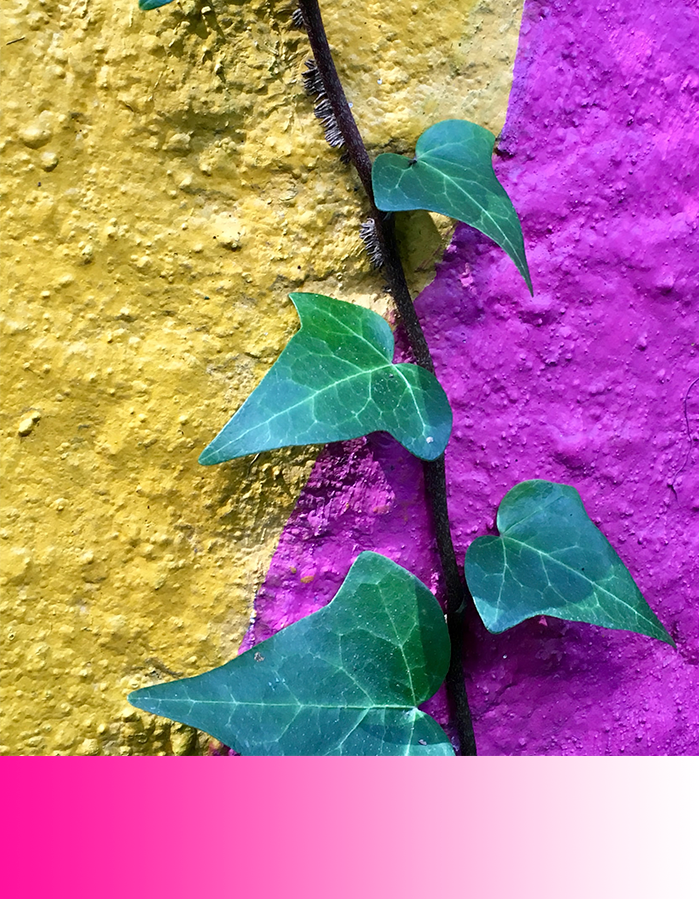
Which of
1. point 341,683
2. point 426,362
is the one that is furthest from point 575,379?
point 341,683

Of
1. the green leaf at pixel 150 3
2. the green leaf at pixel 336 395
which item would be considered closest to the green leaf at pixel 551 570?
the green leaf at pixel 336 395

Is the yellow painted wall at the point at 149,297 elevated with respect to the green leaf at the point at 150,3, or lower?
lower

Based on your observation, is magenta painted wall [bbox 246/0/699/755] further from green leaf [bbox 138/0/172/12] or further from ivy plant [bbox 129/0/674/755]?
green leaf [bbox 138/0/172/12]

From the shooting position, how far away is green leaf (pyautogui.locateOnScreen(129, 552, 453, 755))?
0.45 m

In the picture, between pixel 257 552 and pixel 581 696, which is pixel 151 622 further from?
pixel 581 696

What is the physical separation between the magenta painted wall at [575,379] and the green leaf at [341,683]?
65mm

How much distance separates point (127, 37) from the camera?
0.50 m

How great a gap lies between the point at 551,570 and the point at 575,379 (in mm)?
Result: 167

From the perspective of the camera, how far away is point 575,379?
60 cm

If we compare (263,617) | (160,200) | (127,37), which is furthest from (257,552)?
(127,37)

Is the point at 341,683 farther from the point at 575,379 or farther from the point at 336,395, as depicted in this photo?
the point at 575,379

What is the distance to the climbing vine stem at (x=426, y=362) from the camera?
532mm

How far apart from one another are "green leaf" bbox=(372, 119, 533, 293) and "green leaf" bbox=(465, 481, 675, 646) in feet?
0.58

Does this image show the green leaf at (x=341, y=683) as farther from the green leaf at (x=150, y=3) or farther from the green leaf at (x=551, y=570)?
the green leaf at (x=150, y=3)
